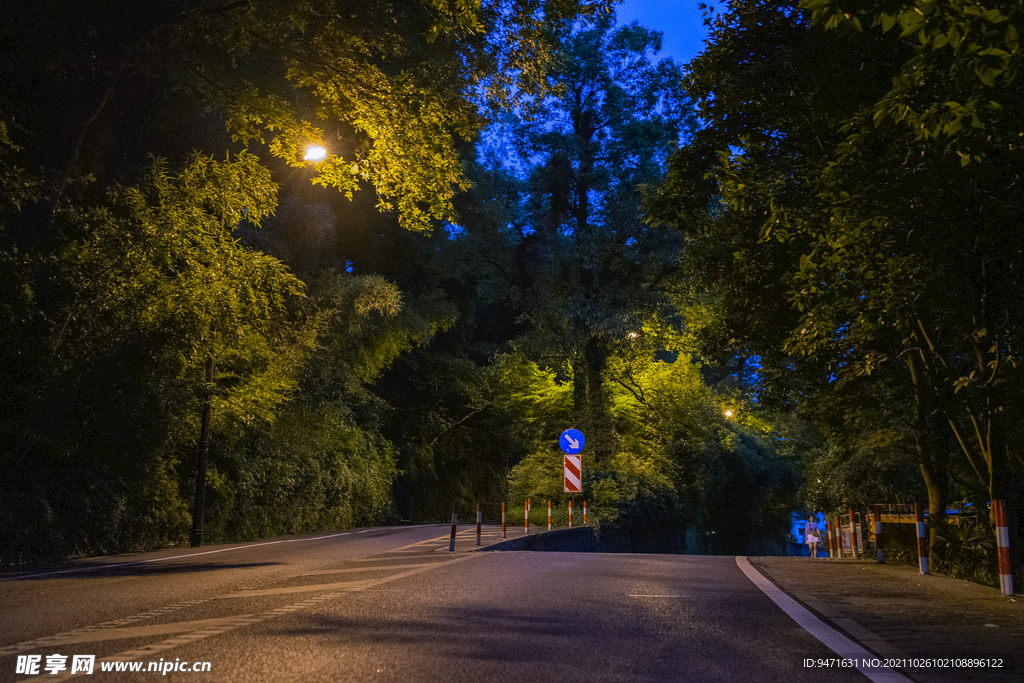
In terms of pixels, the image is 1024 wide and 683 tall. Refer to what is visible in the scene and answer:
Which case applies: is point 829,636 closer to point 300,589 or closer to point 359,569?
point 300,589

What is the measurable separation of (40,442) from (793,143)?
39.3 ft

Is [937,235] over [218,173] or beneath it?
beneath

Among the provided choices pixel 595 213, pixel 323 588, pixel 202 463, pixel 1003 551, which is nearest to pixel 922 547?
pixel 1003 551

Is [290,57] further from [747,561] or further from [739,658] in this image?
[739,658]

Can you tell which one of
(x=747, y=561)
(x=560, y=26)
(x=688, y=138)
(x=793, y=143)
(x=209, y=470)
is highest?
(x=560, y=26)

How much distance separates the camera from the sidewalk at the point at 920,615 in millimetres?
5004

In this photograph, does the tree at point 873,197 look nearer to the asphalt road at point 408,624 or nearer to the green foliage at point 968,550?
the green foliage at point 968,550

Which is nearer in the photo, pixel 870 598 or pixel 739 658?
pixel 739 658

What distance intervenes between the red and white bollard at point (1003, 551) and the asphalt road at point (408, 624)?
2.47 m

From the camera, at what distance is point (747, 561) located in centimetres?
1327

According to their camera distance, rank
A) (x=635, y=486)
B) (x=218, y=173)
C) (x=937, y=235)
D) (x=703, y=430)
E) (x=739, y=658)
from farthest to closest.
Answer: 1. (x=703, y=430)
2. (x=635, y=486)
3. (x=218, y=173)
4. (x=937, y=235)
5. (x=739, y=658)

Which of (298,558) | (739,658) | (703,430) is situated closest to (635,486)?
(703,430)

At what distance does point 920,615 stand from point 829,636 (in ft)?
4.83

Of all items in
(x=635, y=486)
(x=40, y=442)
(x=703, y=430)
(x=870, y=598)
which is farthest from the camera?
(x=703, y=430)
